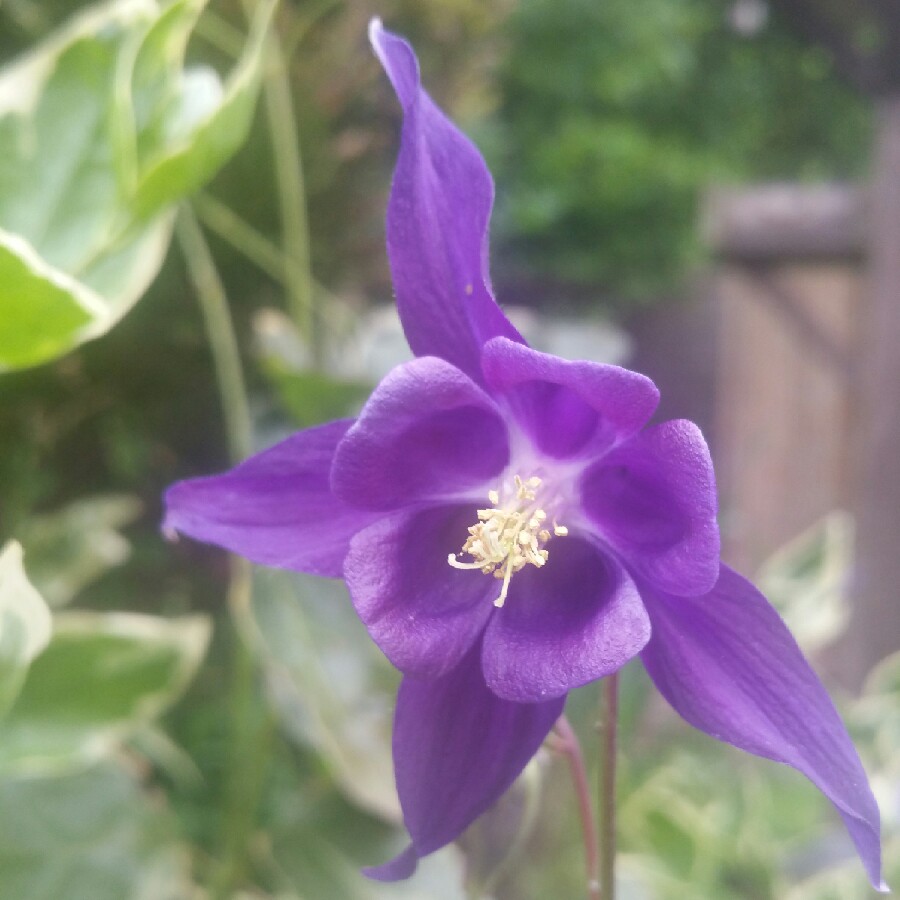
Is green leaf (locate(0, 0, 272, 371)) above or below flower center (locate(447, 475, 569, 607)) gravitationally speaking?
above

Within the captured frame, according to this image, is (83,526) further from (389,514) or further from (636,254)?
(636,254)

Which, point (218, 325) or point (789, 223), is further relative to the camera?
point (789, 223)

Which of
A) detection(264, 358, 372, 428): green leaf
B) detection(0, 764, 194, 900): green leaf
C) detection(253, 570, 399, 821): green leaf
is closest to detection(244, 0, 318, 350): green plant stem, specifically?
detection(264, 358, 372, 428): green leaf

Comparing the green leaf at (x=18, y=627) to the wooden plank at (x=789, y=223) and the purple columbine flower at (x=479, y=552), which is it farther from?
the wooden plank at (x=789, y=223)

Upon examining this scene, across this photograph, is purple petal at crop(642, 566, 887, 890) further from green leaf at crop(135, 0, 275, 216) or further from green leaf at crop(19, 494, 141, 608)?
green leaf at crop(19, 494, 141, 608)

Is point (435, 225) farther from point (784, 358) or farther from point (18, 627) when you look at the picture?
point (784, 358)

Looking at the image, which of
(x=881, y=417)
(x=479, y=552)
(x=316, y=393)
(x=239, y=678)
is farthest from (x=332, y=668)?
(x=881, y=417)

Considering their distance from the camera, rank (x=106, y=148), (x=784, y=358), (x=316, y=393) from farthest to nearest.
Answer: (x=784, y=358), (x=316, y=393), (x=106, y=148)
